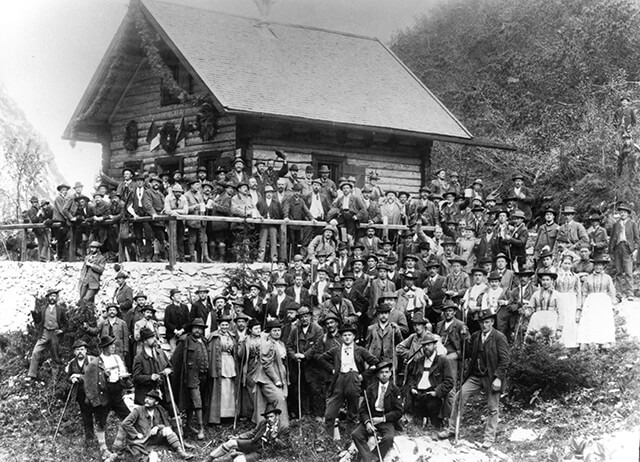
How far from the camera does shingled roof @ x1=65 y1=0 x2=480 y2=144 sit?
17.4m

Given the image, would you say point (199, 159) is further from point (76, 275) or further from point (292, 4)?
point (292, 4)

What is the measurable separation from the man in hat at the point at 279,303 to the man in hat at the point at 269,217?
A: 2272 mm

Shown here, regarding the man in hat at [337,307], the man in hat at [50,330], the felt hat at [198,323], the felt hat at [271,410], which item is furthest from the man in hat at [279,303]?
the man in hat at [50,330]

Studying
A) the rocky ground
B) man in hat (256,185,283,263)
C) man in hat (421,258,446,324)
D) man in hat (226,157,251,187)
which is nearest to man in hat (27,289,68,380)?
the rocky ground

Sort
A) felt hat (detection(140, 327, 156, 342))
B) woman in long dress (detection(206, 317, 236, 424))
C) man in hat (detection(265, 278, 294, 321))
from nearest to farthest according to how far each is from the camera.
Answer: felt hat (detection(140, 327, 156, 342)) < woman in long dress (detection(206, 317, 236, 424)) < man in hat (detection(265, 278, 294, 321))

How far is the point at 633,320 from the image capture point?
12.0 m

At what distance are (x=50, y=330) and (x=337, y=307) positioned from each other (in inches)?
198

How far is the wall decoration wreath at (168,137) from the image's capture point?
61.9 feet

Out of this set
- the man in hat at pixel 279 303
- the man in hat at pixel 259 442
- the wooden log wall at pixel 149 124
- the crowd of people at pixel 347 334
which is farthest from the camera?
the wooden log wall at pixel 149 124

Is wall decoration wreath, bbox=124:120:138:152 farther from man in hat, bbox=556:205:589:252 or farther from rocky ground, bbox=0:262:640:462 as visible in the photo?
man in hat, bbox=556:205:589:252

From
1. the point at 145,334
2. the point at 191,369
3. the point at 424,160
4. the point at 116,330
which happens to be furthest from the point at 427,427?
the point at 424,160

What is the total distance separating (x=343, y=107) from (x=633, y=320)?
9483mm

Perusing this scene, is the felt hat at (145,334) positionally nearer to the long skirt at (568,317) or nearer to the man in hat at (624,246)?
the long skirt at (568,317)

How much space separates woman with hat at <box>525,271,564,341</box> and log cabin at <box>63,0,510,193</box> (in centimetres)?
807
